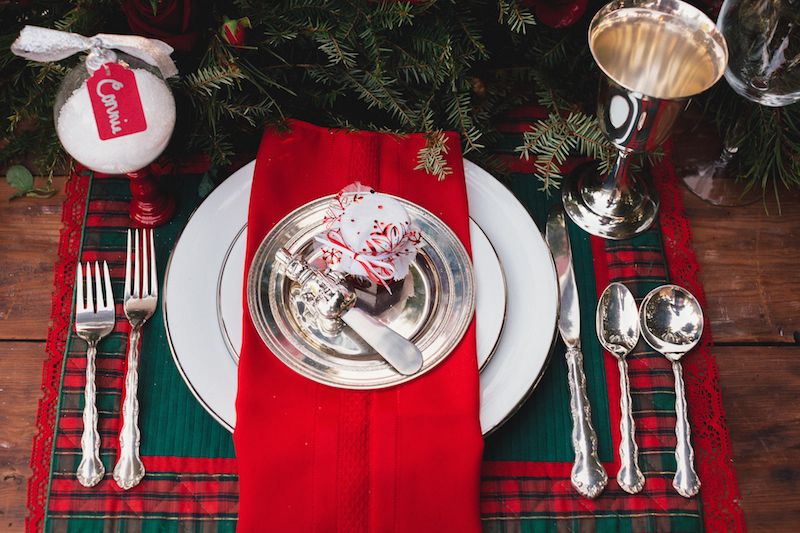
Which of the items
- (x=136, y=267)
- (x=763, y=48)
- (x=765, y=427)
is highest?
(x=763, y=48)

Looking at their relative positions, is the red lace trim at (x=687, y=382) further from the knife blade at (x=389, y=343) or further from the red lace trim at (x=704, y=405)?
the knife blade at (x=389, y=343)

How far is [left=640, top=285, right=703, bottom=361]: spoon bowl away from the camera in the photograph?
0.54 m

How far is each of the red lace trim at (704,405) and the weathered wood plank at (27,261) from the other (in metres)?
0.55

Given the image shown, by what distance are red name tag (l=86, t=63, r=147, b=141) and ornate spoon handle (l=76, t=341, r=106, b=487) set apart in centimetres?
18

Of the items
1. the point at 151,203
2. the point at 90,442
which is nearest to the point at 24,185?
the point at 151,203

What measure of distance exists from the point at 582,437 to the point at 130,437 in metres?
0.34

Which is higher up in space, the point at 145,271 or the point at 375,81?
the point at 375,81

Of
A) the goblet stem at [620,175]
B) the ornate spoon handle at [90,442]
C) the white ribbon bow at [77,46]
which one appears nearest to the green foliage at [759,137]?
the goblet stem at [620,175]

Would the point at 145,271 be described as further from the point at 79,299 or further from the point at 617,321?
the point at 617,321

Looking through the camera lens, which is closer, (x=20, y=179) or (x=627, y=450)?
(x=627, y=450)

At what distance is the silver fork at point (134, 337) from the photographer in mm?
489

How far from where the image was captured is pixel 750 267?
62cm

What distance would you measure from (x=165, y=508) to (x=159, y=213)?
240 millimetres

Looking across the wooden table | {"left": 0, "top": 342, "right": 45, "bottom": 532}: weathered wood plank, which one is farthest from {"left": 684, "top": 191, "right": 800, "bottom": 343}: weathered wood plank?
{"left": 0, "top": 342, "right": 45, "bottom": 532}: weathered wood plank
